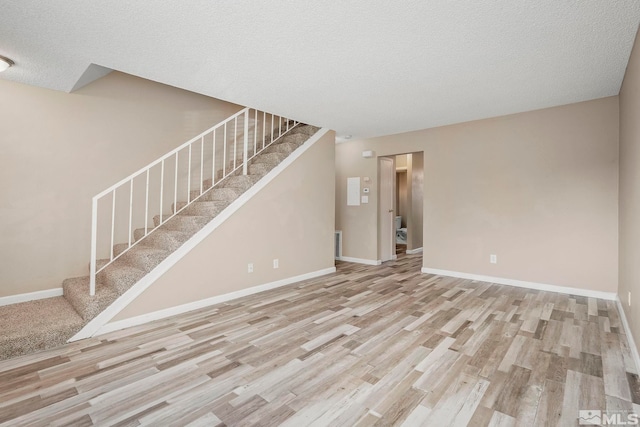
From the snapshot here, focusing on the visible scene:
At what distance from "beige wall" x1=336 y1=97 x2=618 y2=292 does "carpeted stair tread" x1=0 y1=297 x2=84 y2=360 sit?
4.82 metres

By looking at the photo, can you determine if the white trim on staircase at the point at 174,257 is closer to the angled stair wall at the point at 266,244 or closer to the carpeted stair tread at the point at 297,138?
the angled stair wall at the point at 266,244

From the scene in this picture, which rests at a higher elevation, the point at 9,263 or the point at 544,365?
the point at 9,263

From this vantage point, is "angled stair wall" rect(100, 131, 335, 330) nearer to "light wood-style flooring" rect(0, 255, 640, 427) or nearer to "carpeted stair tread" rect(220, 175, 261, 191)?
"carpeted stair tread" rect(220, 175, 261, 191)

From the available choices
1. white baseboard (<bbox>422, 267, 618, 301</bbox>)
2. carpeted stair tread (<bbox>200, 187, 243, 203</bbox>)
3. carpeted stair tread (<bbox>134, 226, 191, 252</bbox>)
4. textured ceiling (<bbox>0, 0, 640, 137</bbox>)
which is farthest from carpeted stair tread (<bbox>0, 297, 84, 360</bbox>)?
white baseboard (<bbox>422, 267, 618, 301</bbox>)

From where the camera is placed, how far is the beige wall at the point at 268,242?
10.7 feet

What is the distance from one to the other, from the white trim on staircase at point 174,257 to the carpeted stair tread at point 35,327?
0.37ft

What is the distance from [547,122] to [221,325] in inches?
188

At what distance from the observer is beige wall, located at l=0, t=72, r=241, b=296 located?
3.20 metres

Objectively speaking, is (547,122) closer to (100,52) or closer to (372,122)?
(372,122)

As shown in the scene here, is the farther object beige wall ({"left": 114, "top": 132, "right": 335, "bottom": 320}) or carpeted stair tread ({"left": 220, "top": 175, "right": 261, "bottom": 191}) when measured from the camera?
carpeted stair tread ({"left": 220, "top": 175, "right": 261, "bottom": 191})

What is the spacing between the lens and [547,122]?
13.3ft

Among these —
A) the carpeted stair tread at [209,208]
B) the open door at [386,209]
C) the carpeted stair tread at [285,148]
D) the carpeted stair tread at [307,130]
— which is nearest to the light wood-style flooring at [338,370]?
the carpeted stair tread at [209,208]

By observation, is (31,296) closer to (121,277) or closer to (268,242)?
(121,277)

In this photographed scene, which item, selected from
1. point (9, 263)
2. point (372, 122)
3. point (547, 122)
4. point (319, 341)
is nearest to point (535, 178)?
point (547, 122)
